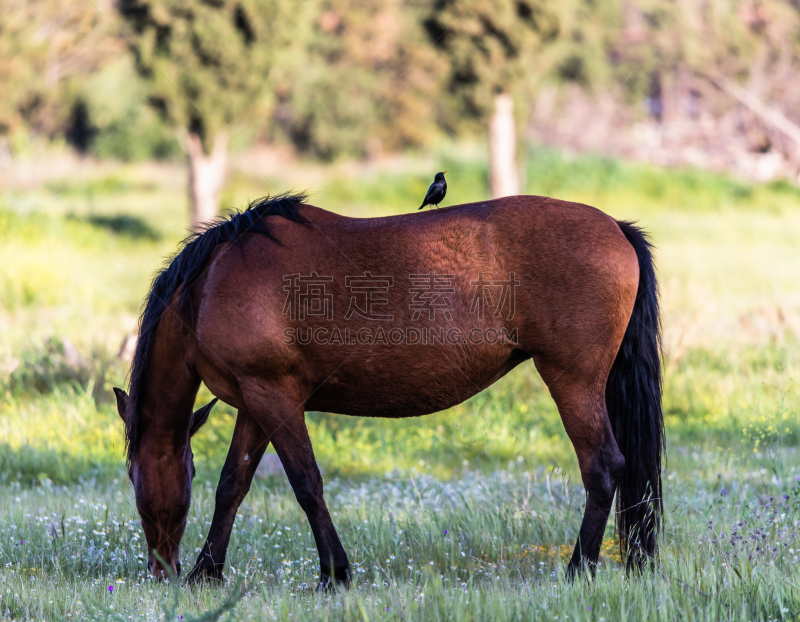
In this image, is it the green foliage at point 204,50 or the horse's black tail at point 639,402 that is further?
the green foliage at point 204,50

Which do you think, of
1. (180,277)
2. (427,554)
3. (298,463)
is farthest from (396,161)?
(298,463)

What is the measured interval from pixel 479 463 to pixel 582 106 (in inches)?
1036

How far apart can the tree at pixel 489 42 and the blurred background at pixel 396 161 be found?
5cm

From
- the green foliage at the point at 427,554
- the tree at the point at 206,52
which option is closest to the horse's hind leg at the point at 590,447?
the green foliage at the point at 427,554

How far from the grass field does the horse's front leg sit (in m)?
0.19

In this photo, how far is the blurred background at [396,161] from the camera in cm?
629

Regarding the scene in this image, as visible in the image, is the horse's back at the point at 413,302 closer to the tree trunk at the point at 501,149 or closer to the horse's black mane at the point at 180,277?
the horse's black mane at the point at 180,277

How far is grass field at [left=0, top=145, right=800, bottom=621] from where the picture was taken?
120 inches

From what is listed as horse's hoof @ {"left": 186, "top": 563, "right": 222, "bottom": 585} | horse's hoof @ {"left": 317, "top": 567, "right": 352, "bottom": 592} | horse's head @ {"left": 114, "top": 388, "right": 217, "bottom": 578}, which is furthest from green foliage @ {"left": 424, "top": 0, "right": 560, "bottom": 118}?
horse's hoof @ {"left": 317, "top": 567, "right": 352, "bottom": 592}

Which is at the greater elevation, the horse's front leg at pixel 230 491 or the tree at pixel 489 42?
the tree at pixel 489 42

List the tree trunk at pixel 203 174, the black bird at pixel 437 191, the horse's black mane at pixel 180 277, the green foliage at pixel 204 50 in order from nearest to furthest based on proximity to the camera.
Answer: the horse's black mane at pixel 180 277, the black bird at pixel 437 191, the green foliage at pixel 204 50, the tree trunk at pixel 203 174

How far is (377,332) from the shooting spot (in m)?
3.50

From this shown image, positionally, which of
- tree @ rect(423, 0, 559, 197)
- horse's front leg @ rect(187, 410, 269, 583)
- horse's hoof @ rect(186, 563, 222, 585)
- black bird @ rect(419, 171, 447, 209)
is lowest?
horse's hoof @ rect(186, 563, 222, 585)

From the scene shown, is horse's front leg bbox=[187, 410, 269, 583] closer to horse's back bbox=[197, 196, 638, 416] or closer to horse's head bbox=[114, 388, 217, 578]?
horse's head bbox=[114, 388, 217, 578]
